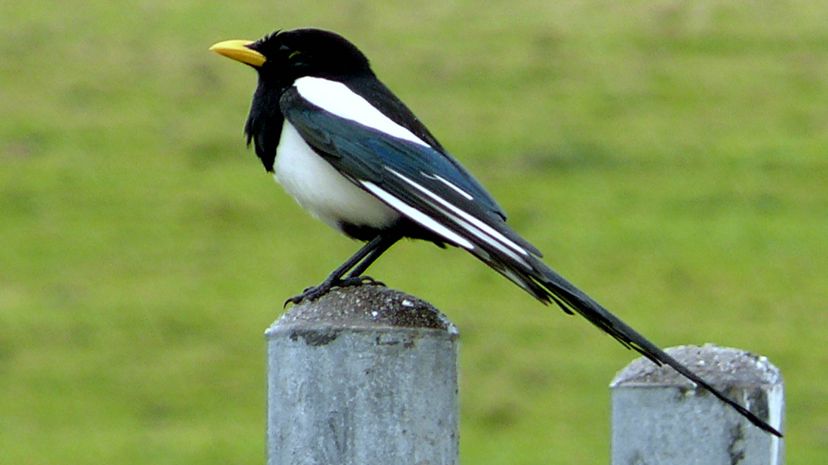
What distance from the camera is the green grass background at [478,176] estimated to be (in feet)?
39.0

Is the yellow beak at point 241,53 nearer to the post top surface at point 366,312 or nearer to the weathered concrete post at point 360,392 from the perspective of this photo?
the post top surface at point 366,312

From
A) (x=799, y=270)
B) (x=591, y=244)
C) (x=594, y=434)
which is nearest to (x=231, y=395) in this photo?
(x=594, y=434)

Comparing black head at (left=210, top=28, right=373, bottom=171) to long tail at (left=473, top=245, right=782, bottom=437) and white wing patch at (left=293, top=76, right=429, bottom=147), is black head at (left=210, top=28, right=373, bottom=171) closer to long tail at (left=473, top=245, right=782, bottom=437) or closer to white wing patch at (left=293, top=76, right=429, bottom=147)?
white wing patch at (left=293, top=76, right=429, bottom=147)

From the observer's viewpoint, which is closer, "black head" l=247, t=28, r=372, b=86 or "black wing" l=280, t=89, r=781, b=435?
"black wing" l=280, t=89, r=781, b=435

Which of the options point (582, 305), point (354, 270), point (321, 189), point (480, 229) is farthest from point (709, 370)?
point (321, 189)

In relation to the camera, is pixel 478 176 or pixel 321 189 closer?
pixel 321 189

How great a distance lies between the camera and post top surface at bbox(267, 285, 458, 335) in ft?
8.28

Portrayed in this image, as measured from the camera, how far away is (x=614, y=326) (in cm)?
257

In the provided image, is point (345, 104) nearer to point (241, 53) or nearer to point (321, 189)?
point (321, 189)

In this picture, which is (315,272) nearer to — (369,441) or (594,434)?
(594,434)

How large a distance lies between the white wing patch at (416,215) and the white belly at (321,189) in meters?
0.13

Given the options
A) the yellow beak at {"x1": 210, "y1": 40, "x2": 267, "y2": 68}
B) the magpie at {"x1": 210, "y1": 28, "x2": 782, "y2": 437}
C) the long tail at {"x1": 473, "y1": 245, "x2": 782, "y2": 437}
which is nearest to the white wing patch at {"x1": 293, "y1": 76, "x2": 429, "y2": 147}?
the magpie at {"x1": 210, "y1": 28, "x2": 782, "y2": 437}

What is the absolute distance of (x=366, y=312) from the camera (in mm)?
2564

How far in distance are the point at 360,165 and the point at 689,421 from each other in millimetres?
945
